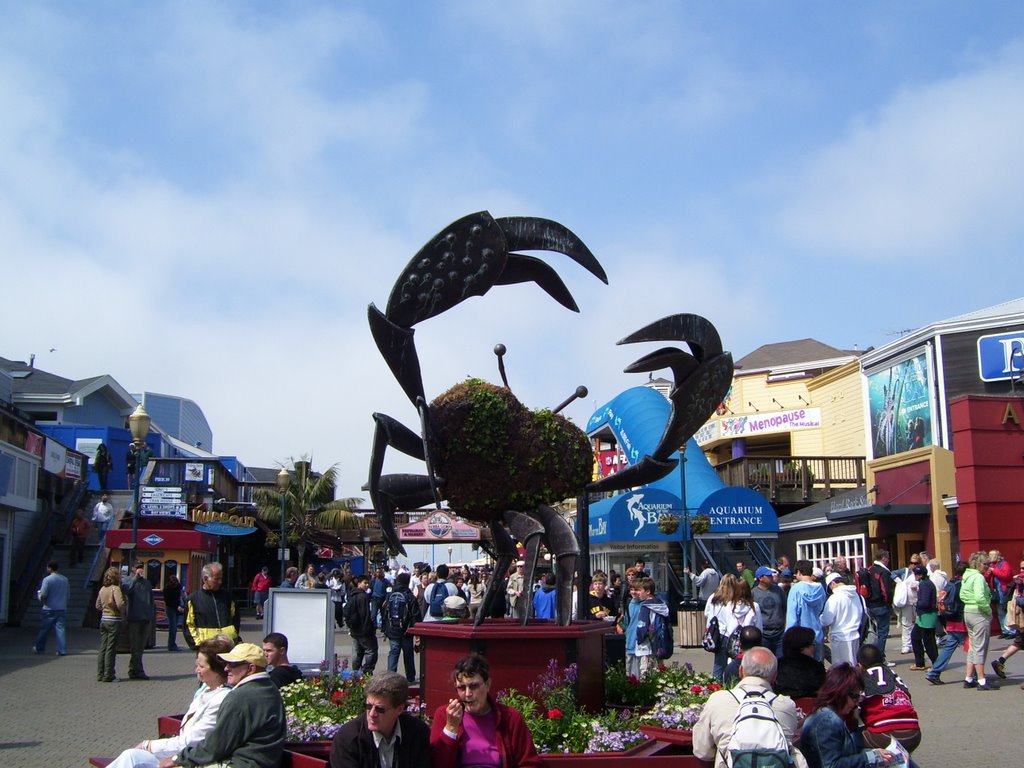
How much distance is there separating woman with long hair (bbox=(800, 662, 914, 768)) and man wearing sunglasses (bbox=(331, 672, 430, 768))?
2152 millimetres

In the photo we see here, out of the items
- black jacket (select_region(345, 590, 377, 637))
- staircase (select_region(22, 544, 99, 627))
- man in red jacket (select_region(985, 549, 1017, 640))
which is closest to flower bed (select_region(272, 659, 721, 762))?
black jacket (select_region(345, 590, 377, 637))

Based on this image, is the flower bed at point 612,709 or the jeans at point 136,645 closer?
the flower bed at point 612,709

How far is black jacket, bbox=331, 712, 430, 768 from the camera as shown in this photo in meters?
5.13

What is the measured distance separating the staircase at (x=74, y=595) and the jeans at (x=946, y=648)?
798 inches

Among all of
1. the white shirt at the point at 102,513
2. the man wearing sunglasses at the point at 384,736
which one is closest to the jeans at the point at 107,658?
the man wearing sunglasses at the point at 384,736

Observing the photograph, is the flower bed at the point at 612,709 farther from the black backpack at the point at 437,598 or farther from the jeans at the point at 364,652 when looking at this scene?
the jeans at the point at 364,652

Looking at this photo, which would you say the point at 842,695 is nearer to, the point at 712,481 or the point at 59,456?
the point at 712,481

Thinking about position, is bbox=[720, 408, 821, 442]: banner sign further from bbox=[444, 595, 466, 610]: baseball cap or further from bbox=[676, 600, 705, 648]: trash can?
bbox=[444, 595, 466, 610]: baseball cap

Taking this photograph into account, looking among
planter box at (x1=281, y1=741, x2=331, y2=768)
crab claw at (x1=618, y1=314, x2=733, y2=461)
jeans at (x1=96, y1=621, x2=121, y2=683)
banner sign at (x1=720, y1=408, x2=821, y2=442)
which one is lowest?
jeans at (x1=96, y1=621, x2=121, y2=683)

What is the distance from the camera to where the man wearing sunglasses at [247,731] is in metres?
5.65

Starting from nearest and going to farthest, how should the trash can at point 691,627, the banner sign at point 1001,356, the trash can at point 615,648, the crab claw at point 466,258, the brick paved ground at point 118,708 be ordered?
1. the crab claw at point 466,258
2. the brick paved ground at point 118,708
3. the trash can at point 615,648
4. the trash can at point 691,627
5. the banner sign at point 1001,356

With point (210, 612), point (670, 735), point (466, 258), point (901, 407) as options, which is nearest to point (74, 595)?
point (210, 612)

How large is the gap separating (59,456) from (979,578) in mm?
25125

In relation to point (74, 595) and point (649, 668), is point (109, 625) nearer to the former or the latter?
point (649, 668)
